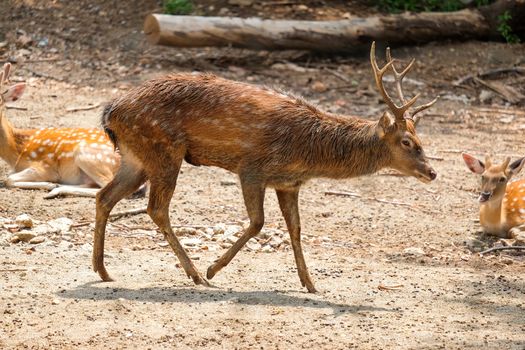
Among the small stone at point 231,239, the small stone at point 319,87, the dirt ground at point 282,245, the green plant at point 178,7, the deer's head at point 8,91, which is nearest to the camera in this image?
the dirt ground at point 282,245

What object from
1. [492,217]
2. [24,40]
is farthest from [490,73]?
[24,40]

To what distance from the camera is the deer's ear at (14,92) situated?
37.5 ft

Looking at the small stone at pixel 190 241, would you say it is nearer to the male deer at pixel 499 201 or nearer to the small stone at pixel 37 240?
the small stone at pixel 37 240

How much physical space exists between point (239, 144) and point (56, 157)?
3.93 metres

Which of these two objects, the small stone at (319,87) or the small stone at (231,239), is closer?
the small stone at (231,239)

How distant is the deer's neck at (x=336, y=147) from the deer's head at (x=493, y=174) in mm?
2481

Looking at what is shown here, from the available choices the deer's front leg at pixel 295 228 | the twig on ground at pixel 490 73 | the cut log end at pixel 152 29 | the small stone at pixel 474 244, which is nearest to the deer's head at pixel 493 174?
the small stone at pixel 474 244

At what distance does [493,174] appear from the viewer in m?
10.1

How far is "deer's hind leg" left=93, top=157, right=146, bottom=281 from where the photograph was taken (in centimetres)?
767

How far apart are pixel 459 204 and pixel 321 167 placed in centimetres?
351

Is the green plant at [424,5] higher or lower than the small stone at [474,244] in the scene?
higher

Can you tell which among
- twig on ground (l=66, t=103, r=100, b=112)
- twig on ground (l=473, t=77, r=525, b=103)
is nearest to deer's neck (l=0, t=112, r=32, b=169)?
twig on ground (l=66, t=103, r=100, b=112)

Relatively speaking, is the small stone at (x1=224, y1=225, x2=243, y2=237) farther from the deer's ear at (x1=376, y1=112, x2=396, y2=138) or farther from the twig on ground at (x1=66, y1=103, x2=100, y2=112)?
the twig on ground at (x1=66, y1=103, x2=100, y2=112)

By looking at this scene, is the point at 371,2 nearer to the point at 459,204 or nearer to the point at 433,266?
the point at 459,204
